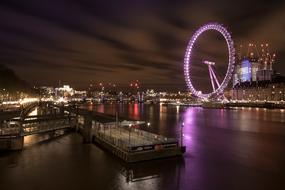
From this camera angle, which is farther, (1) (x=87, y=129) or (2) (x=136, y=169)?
(1) (x=87, y=129)

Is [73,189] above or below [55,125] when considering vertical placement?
below

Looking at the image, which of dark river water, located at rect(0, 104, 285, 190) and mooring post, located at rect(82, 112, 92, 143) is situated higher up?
mooring post, located at rect(82, 112, 92, 143)

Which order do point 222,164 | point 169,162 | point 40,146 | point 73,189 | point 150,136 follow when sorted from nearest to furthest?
point 73,189 < point 169,162 < point 222,164 < point 150,136 < point 40,146

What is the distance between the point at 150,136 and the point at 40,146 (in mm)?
11554

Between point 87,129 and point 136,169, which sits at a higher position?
point 87,129

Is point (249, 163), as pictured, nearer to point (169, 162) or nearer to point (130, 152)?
point (169, 162)

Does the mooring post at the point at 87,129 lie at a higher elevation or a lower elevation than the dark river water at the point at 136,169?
higher

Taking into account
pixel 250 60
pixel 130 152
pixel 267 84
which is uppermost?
pixel 250 60

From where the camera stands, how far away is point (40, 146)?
30062 millimetres

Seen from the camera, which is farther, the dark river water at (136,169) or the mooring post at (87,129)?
the mooring post at (87,129)

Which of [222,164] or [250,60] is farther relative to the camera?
[250,60]

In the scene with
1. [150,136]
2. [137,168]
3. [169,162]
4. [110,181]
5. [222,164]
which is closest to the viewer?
[110,181]

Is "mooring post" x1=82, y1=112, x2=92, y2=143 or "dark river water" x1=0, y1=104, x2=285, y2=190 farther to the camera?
"mooring post" x1=82, y1=112, x2=92, y2=143

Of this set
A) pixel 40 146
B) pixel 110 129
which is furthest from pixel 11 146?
pixel 110 129
